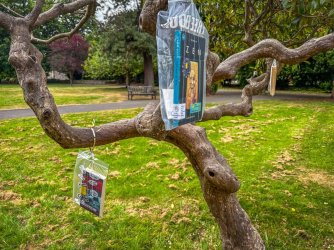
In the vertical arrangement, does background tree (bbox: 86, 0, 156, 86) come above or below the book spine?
above

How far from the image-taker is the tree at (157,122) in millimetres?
1819

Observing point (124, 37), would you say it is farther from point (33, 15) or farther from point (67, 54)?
point (33, 15)

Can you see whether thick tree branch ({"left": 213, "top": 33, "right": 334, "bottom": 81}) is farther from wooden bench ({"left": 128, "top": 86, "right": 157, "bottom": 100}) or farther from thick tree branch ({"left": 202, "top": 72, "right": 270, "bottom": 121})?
wooden bench ({"left": 128, "top": 86, "right": 157, "bottom": 100})

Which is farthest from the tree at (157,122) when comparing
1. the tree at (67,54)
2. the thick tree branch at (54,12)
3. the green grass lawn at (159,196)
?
the tree at (67,54)

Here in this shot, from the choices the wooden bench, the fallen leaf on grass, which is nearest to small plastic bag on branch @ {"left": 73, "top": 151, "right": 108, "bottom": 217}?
the fallen leaf on grass

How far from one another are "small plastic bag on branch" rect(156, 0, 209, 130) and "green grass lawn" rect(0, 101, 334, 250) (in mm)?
2329

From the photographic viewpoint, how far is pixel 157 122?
Result: 75.0 inches

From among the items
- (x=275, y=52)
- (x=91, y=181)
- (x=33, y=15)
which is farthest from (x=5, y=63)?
(x=275, y=52)

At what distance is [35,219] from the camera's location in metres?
3.76

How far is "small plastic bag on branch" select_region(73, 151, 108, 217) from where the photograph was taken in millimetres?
2047

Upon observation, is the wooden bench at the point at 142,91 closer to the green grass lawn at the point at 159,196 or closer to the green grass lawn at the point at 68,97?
the green grass lawn at the point at 68,97

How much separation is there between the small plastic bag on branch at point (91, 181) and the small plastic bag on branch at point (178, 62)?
0.88 metres

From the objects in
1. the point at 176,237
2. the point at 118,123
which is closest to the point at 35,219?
the point at 176,237

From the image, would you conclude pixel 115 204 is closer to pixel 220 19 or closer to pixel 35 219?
pixel 35 219
